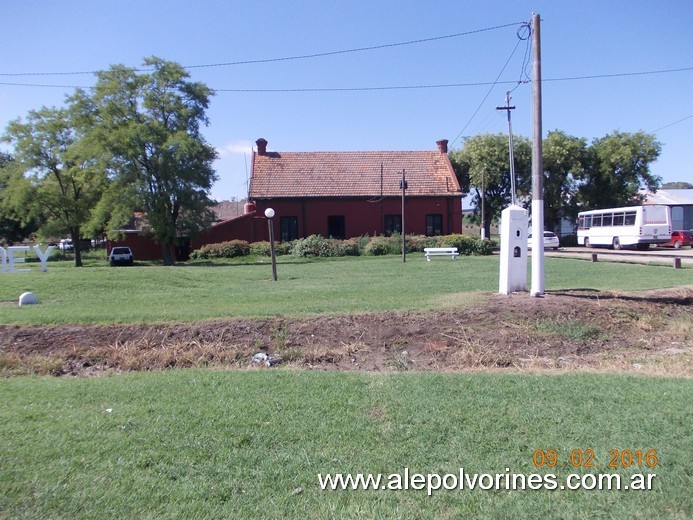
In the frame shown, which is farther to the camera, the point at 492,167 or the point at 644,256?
the point at 492,167

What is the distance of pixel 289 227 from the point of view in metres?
46.2

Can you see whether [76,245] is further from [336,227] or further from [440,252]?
[440,252]

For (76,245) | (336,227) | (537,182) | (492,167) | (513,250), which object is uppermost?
(492,167)

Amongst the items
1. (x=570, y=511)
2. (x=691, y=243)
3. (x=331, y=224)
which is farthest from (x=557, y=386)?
(x=691, y=243)

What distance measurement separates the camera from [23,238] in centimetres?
6538

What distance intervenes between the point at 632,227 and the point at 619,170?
1692 centimetres

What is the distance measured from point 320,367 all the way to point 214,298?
6.99 m

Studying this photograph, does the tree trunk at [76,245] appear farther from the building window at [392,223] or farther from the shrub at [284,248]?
the building window at [392,223]

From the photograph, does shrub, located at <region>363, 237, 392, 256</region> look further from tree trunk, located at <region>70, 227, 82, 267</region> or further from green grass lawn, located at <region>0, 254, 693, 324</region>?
tree trunk, located at <region>70, 227, 82, 267</region>

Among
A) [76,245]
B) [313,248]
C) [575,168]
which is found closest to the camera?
[313,248]

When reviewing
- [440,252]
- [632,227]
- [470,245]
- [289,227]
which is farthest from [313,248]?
[632,227]

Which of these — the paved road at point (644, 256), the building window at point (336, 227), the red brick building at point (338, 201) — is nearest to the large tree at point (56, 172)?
the red brick building at point (338, 201)

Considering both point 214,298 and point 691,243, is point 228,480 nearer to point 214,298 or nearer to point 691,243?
point 214,298

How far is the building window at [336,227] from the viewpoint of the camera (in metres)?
46.8
